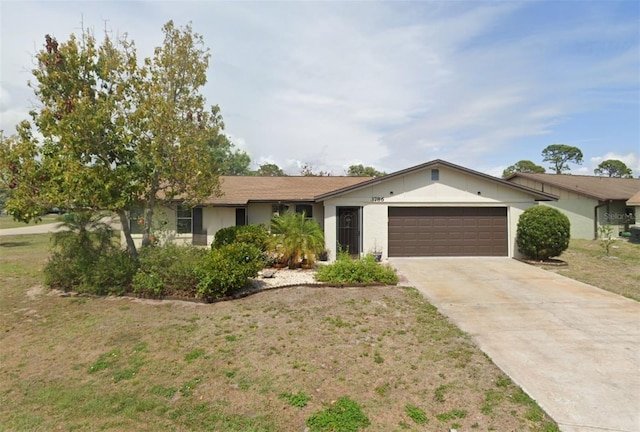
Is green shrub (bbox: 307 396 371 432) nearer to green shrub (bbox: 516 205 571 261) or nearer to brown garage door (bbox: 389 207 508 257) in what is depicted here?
brown garage door (bbox: 389 207 508 257)

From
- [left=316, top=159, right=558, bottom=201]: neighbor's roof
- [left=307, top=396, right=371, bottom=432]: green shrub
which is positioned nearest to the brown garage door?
[left=316, top=159, right=558, bottom=201]: neighbor's roof

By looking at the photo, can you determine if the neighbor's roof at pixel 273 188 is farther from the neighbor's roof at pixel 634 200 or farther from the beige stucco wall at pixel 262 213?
the neighbor's roof at pixel 634 200

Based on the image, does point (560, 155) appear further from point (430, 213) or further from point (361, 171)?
point (430, 213)

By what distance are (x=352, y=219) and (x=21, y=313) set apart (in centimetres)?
1101

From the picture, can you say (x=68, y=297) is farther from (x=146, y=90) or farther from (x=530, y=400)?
(x=530, y=400)

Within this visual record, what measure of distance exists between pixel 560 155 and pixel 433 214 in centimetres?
6626

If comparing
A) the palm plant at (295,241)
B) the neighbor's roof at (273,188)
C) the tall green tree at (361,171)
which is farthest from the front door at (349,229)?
the tall green tree at (361,171)

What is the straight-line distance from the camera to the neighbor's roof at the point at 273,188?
50.7 feet

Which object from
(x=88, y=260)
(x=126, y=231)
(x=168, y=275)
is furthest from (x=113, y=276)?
(x=126, y=231)

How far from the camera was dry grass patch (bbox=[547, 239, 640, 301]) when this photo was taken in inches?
367

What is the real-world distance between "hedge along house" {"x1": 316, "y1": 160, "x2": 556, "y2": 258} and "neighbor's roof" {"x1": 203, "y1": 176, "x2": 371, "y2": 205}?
2.57 m

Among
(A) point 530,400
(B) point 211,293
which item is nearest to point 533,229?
(A) point 530,400

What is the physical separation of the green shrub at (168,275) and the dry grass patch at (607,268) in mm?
11247

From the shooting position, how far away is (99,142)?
888cm
